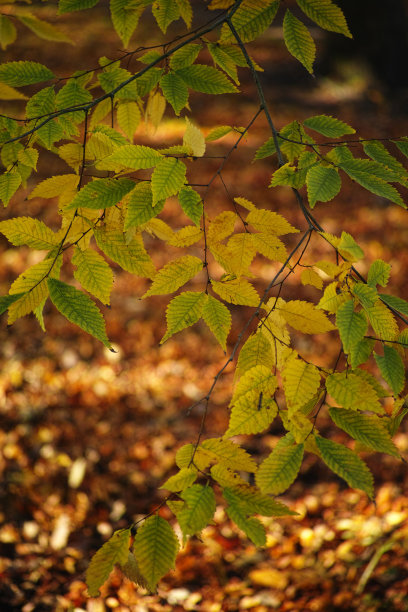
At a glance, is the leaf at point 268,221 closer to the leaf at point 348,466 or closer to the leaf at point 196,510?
the leaf at point 348,466

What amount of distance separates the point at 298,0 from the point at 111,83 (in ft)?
1.67

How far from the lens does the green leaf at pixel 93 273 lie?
3.22 ft

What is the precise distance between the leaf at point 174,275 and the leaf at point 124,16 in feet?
2.19

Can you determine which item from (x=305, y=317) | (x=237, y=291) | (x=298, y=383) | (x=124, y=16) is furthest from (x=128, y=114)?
(x=298, y=383)

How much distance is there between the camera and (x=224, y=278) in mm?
1104

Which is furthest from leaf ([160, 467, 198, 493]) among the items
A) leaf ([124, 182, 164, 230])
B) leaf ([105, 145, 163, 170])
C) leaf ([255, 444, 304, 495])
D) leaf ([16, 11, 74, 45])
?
leaf ([16, 11, 74, 45])

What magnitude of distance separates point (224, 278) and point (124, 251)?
235 mm

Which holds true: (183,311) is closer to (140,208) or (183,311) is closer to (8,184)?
(140,208)

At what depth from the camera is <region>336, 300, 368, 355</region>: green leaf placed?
88 cm

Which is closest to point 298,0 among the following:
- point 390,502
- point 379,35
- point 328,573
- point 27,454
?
point 328,573

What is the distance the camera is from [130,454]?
3.10 meters

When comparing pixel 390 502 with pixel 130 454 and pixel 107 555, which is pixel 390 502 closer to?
pixel 130 454

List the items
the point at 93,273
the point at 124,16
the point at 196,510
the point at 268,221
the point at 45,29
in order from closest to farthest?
the point at 196,510 → the point at 93,273 → the point at 268,221 → the point at 124,16 → the point at 45,29

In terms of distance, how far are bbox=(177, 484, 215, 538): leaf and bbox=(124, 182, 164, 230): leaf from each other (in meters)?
0.53
